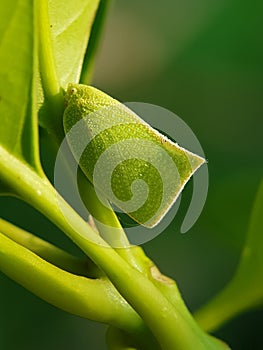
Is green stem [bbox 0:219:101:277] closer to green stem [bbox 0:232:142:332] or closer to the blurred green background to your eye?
green stem [bbox 0:232:142:332]

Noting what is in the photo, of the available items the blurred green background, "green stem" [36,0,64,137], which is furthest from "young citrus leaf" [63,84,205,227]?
the blurred green background

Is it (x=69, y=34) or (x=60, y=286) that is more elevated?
(x=69, y=34)

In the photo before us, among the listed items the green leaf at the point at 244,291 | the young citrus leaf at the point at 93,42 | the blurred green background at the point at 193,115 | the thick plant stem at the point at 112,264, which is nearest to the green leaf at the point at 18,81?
the thick plant stem at the point at 112,264

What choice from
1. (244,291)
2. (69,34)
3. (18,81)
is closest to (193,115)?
(244,291)

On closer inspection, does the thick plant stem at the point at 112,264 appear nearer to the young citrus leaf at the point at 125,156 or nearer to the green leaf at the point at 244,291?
the young citrus leaf at the point at 125,156

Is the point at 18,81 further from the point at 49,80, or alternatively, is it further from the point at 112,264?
the point at 112,264

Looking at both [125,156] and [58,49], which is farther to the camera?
[58,49]
